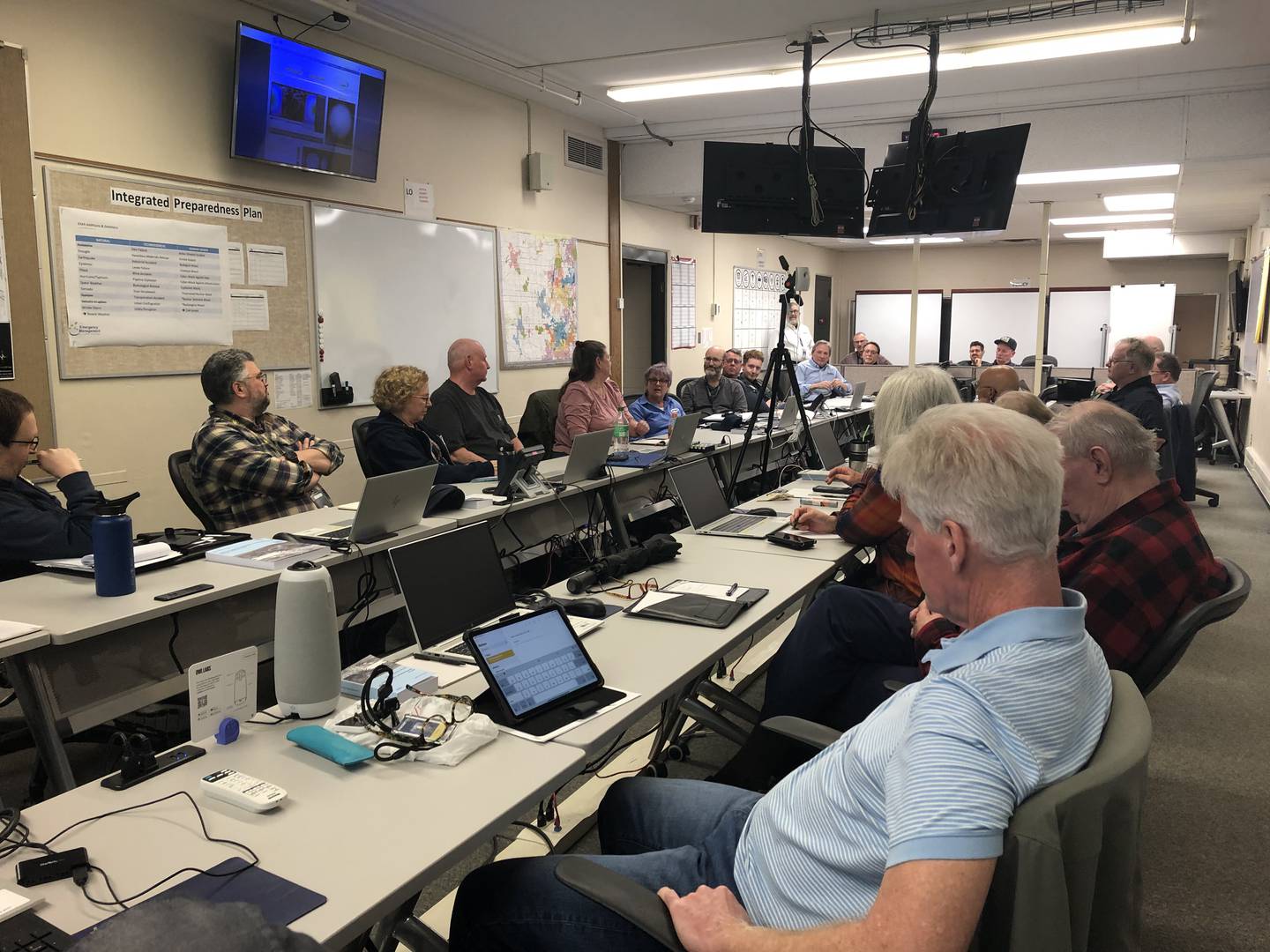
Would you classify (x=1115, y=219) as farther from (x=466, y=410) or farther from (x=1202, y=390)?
(x=466, y=410)

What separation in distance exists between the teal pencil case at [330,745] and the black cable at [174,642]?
1.03m

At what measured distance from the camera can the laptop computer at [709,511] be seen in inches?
129

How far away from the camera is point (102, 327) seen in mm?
3994

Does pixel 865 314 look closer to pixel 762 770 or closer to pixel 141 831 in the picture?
pixel 762 770

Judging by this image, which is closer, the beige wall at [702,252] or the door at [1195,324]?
the beige wall at [702,252]

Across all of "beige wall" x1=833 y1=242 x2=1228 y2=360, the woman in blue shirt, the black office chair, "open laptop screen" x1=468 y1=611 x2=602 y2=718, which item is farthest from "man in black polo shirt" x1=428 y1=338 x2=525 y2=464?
"beige wall" x1=833 y1=242 x2=1228 y2=360

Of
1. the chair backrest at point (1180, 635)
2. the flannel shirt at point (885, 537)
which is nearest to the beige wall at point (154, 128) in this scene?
the flannel shirt at point (885, 537)

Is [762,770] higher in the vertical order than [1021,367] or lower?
lower

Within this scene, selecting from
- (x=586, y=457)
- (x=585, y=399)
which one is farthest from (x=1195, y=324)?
(x=586, y=457)

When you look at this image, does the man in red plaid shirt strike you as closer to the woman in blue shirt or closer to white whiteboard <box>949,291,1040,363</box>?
the woman in blue shirt

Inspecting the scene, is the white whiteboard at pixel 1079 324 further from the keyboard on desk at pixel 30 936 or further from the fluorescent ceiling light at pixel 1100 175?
the keyboard on desk at pixel 30 936

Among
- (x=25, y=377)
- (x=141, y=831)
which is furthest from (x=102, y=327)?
(x=141, y=831)

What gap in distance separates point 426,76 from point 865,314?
1013 centimetres

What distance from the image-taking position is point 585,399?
5.35m
